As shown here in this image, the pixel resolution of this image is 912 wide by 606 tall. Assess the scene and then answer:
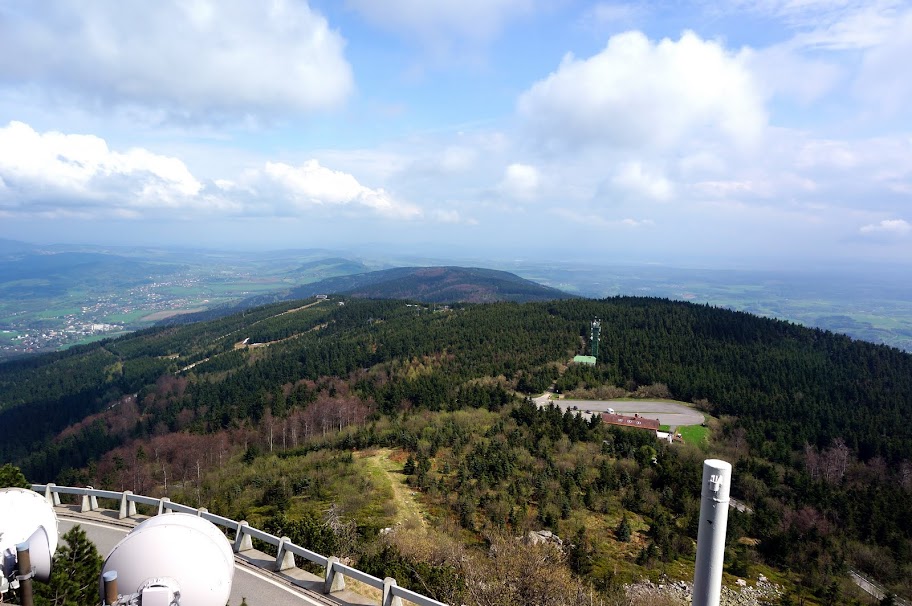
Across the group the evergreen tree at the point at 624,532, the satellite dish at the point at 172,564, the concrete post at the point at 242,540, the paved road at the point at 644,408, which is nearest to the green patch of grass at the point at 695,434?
the paved road at the point at 644,408

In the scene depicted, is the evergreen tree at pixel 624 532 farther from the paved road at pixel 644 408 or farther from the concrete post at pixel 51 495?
the paved road at pixel 644 408

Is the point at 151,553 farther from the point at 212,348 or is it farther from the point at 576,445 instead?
the point at 212,348

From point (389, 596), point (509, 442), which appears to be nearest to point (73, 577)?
point (389, 596)

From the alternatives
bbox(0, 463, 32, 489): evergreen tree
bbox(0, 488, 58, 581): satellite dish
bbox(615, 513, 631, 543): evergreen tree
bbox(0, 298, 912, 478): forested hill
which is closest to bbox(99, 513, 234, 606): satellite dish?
bbox(0, 488, 58, 581): satellite dish

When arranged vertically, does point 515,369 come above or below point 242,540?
below

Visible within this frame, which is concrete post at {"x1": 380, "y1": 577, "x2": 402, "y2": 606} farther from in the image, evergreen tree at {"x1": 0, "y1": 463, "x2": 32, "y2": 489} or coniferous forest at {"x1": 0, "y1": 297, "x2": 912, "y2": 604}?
evergreen tree at {"x1": 0, "y1": 463, "x2": 32, "y2": 489}

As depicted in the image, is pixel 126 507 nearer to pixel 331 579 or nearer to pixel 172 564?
pixel 331 579
